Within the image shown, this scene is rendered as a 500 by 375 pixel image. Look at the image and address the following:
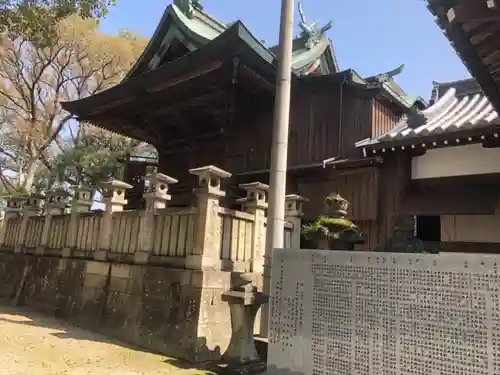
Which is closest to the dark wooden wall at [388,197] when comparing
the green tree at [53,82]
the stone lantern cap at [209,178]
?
the stone lantern cap at [209,178]

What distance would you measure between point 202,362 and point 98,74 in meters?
23.1

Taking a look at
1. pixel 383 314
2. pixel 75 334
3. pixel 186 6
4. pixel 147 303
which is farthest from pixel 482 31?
pixel 186 6

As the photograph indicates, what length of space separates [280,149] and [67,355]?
4.89m

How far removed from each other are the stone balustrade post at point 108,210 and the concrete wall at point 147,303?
325mm

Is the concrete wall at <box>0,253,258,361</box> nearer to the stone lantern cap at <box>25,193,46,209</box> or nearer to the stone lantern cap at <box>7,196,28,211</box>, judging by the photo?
the stone lantern cap at <box>25,193,46,209</box>

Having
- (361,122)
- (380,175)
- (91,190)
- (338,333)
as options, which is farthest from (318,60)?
(338,333)

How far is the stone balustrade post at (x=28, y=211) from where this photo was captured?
13.3m

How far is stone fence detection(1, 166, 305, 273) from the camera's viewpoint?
744cm

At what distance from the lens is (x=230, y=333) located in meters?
7.38

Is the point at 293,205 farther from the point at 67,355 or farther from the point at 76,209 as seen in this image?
the point at 76,209

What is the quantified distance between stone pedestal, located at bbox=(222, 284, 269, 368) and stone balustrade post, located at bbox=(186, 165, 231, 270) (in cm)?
87

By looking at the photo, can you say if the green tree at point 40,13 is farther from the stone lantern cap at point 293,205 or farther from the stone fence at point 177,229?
the stone lantern cap at point 293,205

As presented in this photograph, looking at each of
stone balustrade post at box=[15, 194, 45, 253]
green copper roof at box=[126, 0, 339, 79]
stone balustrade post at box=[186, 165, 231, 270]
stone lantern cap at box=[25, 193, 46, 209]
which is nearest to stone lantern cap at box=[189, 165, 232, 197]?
stone balustrade post at box=[186, 165, 231, 270]

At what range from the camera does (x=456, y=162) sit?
31.0 ft
